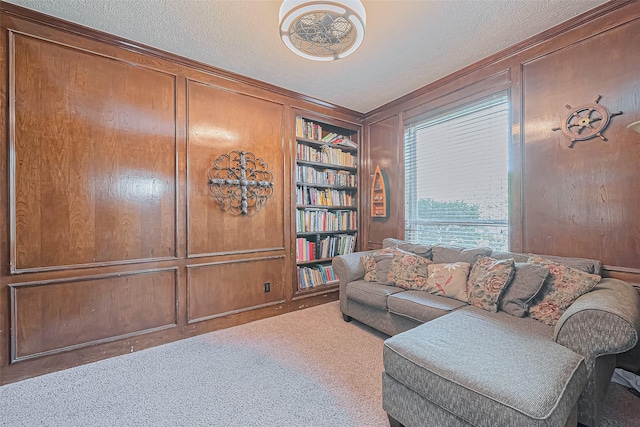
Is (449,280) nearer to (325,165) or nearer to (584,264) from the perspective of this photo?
(584,264)

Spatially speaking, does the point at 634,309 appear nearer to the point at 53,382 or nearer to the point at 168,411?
the point at 168,411

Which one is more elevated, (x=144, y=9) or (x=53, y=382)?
(x=144, y=9)

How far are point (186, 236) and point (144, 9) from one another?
1755 millimetres

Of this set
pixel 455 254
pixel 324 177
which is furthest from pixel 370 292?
pixel 324 177

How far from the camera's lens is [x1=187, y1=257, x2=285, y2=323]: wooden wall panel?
8.50 ft

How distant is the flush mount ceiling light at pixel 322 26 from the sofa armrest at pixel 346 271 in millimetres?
1899

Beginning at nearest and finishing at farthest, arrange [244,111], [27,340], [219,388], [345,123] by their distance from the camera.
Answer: [219,388] < [27,340] < [244,111] < [345,123]

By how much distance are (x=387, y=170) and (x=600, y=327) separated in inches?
103

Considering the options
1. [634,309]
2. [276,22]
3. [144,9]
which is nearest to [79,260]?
[144,9]

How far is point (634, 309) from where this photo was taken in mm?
1366

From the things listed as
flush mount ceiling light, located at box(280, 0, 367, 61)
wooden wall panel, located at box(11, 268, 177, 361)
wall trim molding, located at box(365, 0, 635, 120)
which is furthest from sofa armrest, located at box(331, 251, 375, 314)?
wall trim molding, located at box(365, 0, 635, 120)

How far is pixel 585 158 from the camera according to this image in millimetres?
2023

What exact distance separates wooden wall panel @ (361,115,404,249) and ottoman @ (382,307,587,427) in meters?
1.99

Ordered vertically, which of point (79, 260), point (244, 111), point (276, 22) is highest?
point (276, 22)
